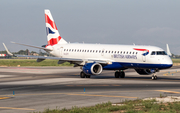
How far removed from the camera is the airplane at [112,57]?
40969mm

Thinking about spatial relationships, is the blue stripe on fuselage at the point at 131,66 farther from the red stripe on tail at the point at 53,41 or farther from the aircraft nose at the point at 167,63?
the red stripe on tail at the point at 53,41

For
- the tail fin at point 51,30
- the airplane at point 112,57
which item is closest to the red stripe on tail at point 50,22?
the tail fin at point 51,30

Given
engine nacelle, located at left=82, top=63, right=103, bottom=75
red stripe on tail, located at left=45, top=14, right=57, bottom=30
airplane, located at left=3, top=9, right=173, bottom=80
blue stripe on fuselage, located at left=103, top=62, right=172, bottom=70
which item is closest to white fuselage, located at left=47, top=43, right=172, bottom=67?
airplane, located at left=3, top=9, right=173, bottom=80

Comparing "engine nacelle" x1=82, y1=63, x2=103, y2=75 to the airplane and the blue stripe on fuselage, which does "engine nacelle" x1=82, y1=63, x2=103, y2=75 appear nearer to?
the airplane

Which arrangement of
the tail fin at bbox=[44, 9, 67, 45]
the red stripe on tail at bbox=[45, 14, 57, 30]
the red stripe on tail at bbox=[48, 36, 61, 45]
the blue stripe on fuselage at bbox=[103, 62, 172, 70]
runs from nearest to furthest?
the blue stripe on fuselage at bbox=[103, 62, 172, 70], the red stripe on tail at bbox=[48, 36, 61, 45], the tail fin at bbox=[44, 9, 67, 45], the red stripe on tail at bbox=[45, 14, 57, 30]

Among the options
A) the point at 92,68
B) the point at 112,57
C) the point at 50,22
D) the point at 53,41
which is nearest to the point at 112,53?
the point at 112,57

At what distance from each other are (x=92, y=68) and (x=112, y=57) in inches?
151

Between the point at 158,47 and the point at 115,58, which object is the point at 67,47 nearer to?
the point at 115,58

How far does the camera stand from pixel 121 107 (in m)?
17.6

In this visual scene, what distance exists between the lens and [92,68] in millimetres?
→ 41844

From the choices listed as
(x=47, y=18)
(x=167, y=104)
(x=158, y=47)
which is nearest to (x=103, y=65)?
(x=158, y=47)

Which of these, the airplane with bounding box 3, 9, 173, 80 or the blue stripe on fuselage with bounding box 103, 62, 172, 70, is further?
the airplane with bounding box 3, 9, 173, 80

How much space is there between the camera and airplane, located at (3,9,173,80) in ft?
134

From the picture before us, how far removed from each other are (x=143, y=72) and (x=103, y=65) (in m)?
6.10
